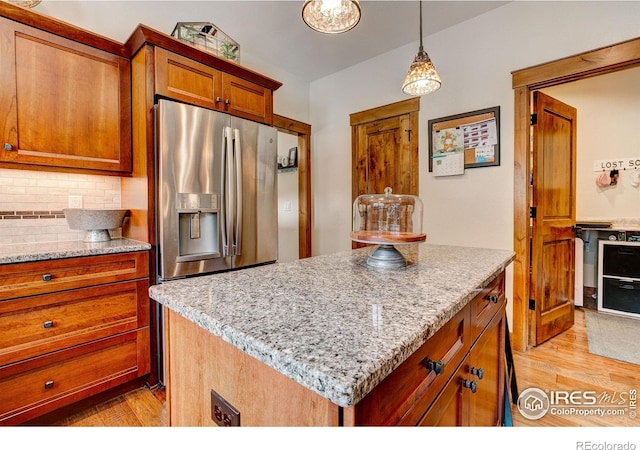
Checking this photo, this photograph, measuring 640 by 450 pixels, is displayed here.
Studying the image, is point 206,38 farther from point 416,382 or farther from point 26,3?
point 416,382

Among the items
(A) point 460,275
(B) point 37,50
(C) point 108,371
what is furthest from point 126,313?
(A) point 460,275

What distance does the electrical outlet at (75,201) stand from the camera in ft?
6.72

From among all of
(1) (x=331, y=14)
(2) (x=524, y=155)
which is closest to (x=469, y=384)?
(1) (x=331, y=14)

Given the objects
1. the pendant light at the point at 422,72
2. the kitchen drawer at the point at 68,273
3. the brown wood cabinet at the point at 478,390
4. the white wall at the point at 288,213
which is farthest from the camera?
the white wall at the point at 288,213

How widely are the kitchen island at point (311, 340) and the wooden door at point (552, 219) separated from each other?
176 centimetres

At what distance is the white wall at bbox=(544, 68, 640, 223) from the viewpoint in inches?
131

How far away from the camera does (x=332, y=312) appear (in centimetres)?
68

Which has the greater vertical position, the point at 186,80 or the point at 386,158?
the point at 186,80

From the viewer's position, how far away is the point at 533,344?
244cm

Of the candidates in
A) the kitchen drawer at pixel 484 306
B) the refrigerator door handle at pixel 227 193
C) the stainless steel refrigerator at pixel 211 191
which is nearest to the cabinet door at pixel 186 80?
the stainless steel refrigerator at pixel 211 191

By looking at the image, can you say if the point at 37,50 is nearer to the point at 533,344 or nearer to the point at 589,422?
the point at 589,422

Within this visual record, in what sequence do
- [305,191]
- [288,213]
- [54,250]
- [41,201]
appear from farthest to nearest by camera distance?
[288,213] → [305,191] → [41,201] → [54,250]

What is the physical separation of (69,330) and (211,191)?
1.08 m
